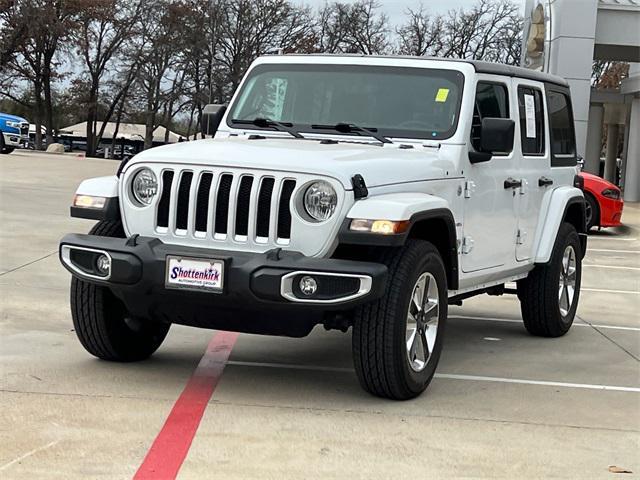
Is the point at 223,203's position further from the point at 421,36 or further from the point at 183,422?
the point at 421,36

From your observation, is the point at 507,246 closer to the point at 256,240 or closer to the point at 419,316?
the point at 419,316

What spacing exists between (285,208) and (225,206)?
0.34m

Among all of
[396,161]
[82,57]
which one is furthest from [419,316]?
[82,57]

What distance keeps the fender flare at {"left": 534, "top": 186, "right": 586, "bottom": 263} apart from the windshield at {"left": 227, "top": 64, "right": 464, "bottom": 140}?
1692 mm

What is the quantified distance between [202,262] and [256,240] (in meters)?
0.31

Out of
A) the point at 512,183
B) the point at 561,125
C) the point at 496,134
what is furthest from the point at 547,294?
the point at 496,134

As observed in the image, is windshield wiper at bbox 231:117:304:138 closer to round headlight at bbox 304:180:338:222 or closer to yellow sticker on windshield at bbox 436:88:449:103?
yellow sticker on windshield at bbox 436:88:449:103

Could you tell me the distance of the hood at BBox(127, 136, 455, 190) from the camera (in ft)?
17.5

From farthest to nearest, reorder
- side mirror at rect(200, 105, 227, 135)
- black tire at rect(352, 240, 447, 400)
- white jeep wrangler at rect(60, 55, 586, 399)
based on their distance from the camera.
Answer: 1. side mirror at rect(200, 105, 227, 135)
2. black tire at rect(352, 240, 447, 400)
3. white jeep wrangler at rect(60, 55, 586, 399)

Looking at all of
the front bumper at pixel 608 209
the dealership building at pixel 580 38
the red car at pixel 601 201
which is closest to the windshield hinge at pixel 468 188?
the red car at pixel 601 201

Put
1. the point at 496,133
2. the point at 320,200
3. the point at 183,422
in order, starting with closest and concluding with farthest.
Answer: the point at 183,422, the point at 320,200, the point at 496,133

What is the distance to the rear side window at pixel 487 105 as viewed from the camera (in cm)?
669

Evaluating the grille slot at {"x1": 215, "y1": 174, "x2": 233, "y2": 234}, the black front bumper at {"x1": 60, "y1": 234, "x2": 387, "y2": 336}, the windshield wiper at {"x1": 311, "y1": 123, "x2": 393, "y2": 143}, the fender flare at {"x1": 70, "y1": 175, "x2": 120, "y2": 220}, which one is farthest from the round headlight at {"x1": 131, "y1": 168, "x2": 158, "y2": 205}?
the windshield wiper at {"x1": 311, "y1": 123, "x2": 393, "y2": 143}

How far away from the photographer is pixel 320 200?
531cm
